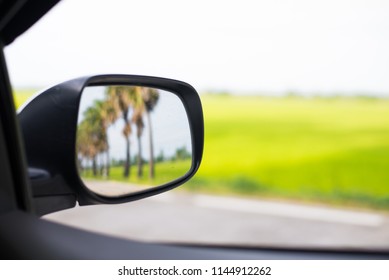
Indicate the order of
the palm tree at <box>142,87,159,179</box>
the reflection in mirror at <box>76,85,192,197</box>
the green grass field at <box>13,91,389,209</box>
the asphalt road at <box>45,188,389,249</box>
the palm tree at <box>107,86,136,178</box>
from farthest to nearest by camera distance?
the green grass field at <box>13,91,389,209</box>
the asphalt road at <box>45,188,389,249</box>
the palm tree at <box>142,87,159,179</box>
the palm tree at <box>107,86,136,178</box>
the reflection in mirror at <box>76,85,192,197</box>

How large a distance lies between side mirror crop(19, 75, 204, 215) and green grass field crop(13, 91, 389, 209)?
652 centimetres

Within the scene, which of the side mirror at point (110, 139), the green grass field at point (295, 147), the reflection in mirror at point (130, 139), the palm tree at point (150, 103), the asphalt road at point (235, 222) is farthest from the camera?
the green grass field at point (295, 147)

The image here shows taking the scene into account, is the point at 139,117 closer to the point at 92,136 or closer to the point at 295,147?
the point at 92,136

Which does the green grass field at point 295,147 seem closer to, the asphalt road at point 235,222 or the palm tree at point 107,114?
the asphalt road at point 235,222

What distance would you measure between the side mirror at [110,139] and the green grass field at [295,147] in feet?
21.4

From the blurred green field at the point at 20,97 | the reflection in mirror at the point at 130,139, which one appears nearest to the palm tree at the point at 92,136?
the reflection in mirror at the point at 130,139

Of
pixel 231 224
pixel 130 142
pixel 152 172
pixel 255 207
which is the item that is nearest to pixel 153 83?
pixel 130 142

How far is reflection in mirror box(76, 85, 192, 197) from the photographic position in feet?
3.87

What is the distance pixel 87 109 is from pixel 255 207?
6.15 m

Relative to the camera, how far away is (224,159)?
9562 mm

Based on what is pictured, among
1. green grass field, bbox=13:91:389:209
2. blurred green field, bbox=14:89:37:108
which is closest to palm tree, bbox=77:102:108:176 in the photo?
blurred green field, bbox=14:89:37:108

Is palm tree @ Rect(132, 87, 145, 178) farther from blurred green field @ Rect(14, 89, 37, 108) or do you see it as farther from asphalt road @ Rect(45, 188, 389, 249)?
asphalt road @ Rect(45, 188, 389, 249)

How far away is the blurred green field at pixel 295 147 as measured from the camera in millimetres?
8336

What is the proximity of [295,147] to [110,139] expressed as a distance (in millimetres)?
8839
